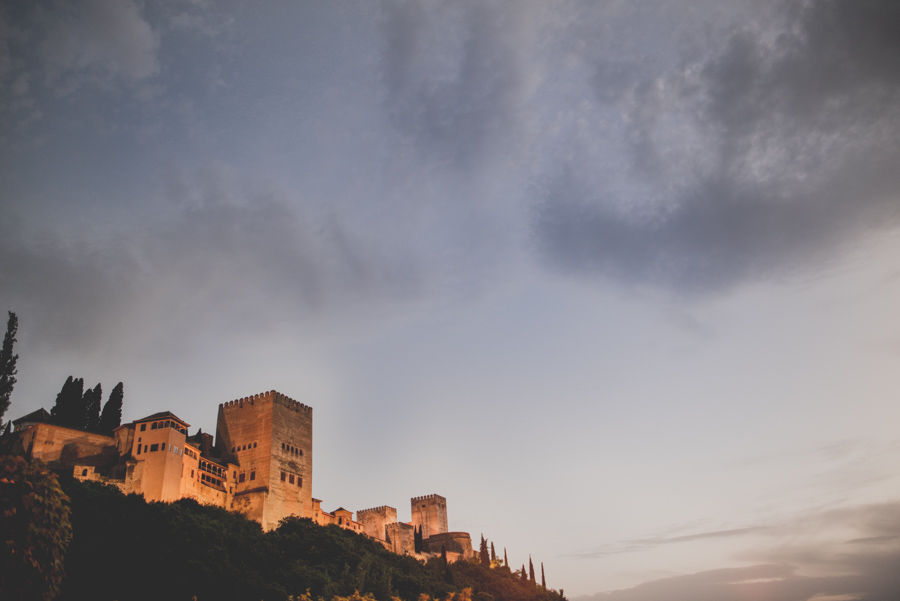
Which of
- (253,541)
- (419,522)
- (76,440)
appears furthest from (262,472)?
(419,522)

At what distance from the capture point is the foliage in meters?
11.6

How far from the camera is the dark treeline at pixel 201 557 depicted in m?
32.4

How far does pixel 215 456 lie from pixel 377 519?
3029cm

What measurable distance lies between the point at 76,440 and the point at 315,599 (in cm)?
2691

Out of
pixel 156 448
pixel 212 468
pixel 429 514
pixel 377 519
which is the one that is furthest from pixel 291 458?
pixel 429 514

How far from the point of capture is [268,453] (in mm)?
57625

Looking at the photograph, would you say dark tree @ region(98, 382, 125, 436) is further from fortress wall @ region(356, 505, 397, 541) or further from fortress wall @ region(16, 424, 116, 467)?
fortress wall @ region(356, 505, 397, 541)

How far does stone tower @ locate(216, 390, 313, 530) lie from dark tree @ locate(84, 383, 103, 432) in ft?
37.5

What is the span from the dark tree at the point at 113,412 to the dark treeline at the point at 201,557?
16.7 metres

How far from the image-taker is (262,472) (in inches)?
2233

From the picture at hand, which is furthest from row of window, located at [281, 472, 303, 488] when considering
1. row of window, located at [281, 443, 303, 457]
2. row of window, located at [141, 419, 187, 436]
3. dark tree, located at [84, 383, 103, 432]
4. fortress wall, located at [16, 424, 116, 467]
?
dark tree, located at [84, 383, 103, 432]

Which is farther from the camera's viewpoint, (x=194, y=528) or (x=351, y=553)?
(x=351, y=553)

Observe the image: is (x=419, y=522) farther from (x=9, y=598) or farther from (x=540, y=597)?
(x=9, y=598)

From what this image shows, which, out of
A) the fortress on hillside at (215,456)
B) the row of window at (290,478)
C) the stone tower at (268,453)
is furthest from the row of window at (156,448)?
the row of window at (290,478)
